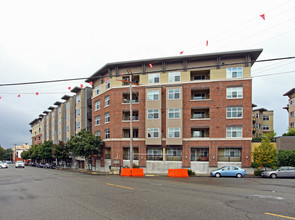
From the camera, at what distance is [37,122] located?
10231 cm

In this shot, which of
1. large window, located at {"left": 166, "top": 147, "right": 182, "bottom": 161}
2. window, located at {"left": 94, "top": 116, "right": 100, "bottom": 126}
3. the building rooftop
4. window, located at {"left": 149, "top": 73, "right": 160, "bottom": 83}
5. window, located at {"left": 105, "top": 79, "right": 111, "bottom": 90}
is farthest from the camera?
window, located at {"left": 94, "top": 116, "right": 100, "bottom": 126}

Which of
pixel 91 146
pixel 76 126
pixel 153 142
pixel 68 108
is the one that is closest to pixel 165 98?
pixel 153 142

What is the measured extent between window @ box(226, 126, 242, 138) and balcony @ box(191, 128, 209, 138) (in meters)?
2.99

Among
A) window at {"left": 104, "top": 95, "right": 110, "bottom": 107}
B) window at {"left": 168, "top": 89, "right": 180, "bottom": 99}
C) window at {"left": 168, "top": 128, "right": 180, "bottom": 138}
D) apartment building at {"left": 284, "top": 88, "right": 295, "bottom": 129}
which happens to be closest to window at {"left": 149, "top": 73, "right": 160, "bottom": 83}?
window at {"left": 168, "top": 89, "right": 180, "bottom": 99}

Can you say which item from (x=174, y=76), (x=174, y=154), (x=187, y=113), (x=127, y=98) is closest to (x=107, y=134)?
(x=127, y=98)

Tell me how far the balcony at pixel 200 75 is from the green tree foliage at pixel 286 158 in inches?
551

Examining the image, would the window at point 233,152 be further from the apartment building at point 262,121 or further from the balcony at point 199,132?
the apartment building at point 262,121

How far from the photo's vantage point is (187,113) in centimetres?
3666

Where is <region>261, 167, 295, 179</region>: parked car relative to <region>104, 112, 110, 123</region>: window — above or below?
below

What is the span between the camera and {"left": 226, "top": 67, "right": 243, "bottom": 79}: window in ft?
116

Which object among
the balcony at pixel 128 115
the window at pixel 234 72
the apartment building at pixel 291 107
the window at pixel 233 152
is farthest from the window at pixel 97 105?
the apartment building at pixel 291 107

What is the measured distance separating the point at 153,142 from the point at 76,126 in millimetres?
26588

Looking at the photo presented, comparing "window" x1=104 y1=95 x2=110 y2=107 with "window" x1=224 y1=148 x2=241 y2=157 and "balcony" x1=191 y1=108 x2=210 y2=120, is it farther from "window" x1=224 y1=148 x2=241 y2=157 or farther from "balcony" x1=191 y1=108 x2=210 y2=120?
"window" x1=224 y1=148 x2=241 y2=157

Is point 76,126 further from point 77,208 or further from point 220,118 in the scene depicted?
point 77,208
